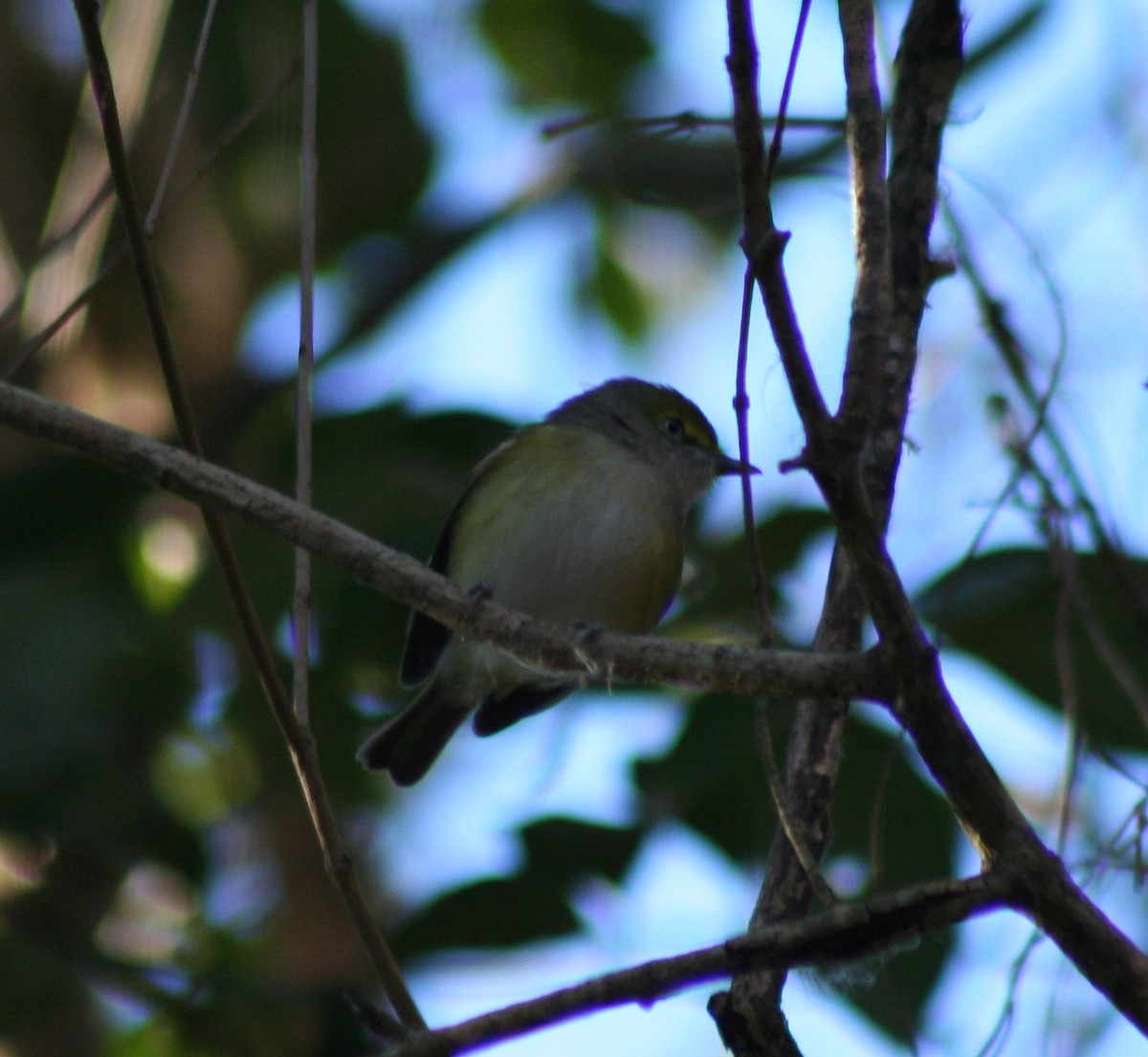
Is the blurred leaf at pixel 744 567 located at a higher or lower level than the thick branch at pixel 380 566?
higher

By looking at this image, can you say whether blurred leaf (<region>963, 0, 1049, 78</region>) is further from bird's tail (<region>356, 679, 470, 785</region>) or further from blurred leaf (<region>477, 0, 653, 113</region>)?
bird's tail (<region>356, 679, 470, 785</region>)

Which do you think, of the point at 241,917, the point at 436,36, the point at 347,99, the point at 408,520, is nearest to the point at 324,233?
the point at 347,99

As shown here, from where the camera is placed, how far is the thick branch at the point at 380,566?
2096mm

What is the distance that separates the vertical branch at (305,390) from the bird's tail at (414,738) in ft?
7.92

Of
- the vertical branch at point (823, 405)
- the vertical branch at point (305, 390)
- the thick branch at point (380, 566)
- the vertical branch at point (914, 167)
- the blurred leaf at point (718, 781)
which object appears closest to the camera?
the vertical branch at point (823, 405)

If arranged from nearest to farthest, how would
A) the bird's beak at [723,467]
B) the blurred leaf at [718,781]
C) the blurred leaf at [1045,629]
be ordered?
1. the blurred leaf at [1045,629]
2. the blurred leaf at [718,781]
3. the bird's beak at [723,467]

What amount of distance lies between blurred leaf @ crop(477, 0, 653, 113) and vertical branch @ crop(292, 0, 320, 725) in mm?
4509

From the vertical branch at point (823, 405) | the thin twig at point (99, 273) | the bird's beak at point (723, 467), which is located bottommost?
the vertical branch at point (823, 405)

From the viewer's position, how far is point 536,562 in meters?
4.84

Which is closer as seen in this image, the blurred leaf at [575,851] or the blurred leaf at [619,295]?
the blurred leaf at [575,851]

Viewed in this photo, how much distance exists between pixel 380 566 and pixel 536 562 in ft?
8.65

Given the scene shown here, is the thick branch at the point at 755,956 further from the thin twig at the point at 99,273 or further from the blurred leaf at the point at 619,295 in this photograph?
the blurred leaf at the point at 619,295

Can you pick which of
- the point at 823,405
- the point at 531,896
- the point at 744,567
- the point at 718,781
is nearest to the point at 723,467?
the point at 744,567

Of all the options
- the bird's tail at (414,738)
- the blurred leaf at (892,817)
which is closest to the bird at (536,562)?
the bird's tail at (414,738)
